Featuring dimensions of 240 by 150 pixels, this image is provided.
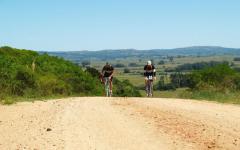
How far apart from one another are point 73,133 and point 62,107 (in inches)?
251

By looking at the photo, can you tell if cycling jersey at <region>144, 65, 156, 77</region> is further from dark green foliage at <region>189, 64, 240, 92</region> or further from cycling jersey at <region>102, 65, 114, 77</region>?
dark green foliage at <region>189, 64, 240, 92</region>

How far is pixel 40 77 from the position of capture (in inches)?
1400

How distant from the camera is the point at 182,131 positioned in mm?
13742

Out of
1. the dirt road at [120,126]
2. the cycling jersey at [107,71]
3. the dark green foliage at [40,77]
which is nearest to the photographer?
the dirt road at [120,126]

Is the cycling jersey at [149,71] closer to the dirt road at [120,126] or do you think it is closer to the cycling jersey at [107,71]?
the cycling jersey at [107,71]

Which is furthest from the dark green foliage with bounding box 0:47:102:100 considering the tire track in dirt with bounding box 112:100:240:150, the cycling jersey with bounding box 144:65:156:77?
the tire track in dirt with bounding box 112:100:240:150

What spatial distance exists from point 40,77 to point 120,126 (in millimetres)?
21633

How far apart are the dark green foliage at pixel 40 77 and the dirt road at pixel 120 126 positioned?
889 centimetres

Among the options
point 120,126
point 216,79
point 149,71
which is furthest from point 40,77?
point 120,126

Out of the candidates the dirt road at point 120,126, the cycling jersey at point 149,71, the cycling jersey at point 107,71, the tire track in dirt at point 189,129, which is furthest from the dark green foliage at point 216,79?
the tire track in dirt at point 189,129

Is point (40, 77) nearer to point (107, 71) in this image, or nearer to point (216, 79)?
point (107, 71)

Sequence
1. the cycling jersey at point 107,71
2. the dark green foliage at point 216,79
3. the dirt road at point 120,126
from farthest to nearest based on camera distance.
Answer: the dark green foliage at point 216,79 → the cycling jersey at point 107,71 → the dirt road at point 120,126

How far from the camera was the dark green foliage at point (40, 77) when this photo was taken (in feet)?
98.3

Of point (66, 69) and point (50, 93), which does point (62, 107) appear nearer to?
point (50, 93)
